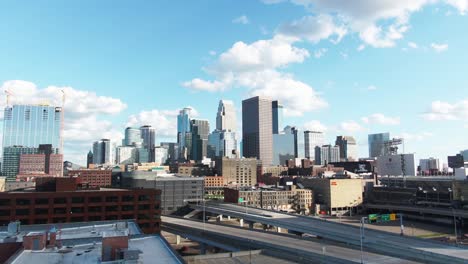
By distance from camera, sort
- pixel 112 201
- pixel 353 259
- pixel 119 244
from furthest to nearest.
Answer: pixel 112 201, pixel 353 259, pixel 119 244

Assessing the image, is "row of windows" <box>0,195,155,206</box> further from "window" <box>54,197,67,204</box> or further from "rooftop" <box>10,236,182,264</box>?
"rooftop" <box>10,236,182,264</box>

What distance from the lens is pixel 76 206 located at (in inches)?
Result: 3925

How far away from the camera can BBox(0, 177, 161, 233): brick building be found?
3750 inches

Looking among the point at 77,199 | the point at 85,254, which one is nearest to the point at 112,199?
the point at 77,199

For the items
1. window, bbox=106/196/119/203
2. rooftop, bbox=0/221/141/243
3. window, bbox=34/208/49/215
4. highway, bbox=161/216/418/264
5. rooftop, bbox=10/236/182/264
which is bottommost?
highway, bbox=161/216/418/264

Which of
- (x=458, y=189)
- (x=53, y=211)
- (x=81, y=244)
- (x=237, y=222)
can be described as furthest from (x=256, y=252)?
(x=458, y=189)

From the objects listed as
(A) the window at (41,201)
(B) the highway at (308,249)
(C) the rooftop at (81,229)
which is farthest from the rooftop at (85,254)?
(A) the window at (41,201)

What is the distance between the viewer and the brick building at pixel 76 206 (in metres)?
95.2

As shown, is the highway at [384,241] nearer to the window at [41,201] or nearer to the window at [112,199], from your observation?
the window at [112,199]

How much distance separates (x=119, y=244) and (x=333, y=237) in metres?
65.4

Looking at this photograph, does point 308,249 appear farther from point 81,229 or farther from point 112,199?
point 112,199

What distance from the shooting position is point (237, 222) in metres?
181

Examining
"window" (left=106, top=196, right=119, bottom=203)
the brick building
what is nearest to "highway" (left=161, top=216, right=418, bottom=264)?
the brick building

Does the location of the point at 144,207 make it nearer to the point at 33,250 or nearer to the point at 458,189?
the point at 33,250
